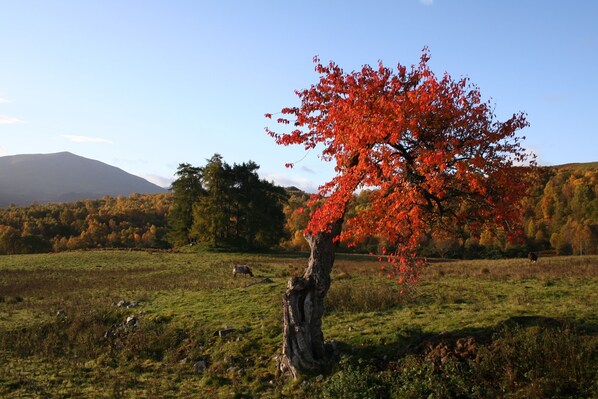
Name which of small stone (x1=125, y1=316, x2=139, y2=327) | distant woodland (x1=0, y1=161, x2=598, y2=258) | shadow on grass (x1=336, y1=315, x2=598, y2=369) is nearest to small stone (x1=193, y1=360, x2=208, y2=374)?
shadow on grass (x1=336, y1=315, x2=598, y2=369)

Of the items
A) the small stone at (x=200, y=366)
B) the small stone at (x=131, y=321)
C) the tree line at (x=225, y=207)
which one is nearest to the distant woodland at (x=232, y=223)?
the tree line at (x=225, y=207)

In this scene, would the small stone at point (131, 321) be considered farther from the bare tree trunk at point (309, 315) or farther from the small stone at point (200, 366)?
the bare tree trunk at point (309, 315)

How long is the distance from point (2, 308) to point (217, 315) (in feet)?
50.3

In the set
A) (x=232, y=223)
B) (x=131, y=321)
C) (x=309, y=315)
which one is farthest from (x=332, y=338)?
(x=232, y=223)

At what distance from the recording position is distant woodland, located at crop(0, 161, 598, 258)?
6988 centimetres

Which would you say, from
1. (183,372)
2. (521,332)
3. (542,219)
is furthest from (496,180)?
(542,219)

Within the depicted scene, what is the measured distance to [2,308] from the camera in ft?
83.7

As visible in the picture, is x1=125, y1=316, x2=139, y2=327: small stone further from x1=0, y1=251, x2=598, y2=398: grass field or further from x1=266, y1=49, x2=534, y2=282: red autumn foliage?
x1=266, y1=49, x2=534, y2=282: red autumn foliage

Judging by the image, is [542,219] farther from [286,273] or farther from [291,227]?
[286,273]

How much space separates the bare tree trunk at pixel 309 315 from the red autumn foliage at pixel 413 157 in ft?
4.19

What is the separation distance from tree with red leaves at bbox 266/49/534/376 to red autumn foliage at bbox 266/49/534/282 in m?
0.03

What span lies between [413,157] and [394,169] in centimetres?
107

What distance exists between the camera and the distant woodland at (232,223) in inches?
2751

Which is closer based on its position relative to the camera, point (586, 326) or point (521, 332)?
point (521, 332)
